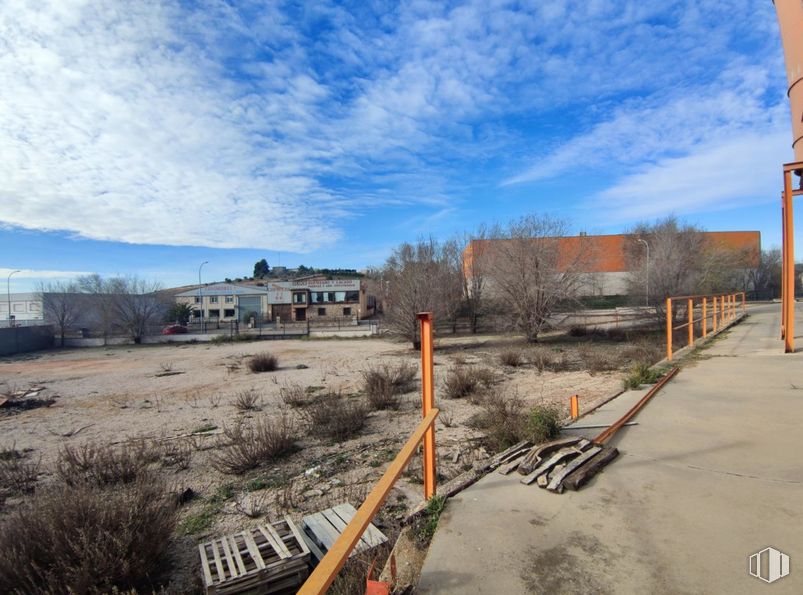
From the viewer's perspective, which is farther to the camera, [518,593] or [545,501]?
[545,501]

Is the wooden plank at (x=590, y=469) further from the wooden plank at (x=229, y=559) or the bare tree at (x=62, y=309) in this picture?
the bare tree at (x=62, y=309)

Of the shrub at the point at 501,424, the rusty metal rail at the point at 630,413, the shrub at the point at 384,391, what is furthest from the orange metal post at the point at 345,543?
the shrub at the point at 384,391

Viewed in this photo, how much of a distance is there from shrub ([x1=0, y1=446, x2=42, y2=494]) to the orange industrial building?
20.6 m

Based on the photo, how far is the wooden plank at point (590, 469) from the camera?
3564 millimetres

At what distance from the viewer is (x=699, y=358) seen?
9.75 m

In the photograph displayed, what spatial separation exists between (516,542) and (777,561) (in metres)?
1.52

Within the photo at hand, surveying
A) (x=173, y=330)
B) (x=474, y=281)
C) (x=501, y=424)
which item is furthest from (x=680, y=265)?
(x=173, y=330)

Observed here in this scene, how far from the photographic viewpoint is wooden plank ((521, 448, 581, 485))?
380cm

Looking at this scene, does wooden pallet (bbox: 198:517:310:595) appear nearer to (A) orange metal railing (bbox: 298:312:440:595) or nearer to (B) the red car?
(A) orange metal railing (bbox: 298:312:440:595)

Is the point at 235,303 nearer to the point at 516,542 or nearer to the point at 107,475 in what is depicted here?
the point at 107,475

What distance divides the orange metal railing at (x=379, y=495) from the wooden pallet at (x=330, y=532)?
647 mm

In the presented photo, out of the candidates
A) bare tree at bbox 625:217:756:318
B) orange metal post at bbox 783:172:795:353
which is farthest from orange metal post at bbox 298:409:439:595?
bare tree at bbox 625:217:756:318

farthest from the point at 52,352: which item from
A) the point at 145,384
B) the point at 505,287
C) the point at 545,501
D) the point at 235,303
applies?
the point at 545,501

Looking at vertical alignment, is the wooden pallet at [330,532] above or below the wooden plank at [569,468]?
below
